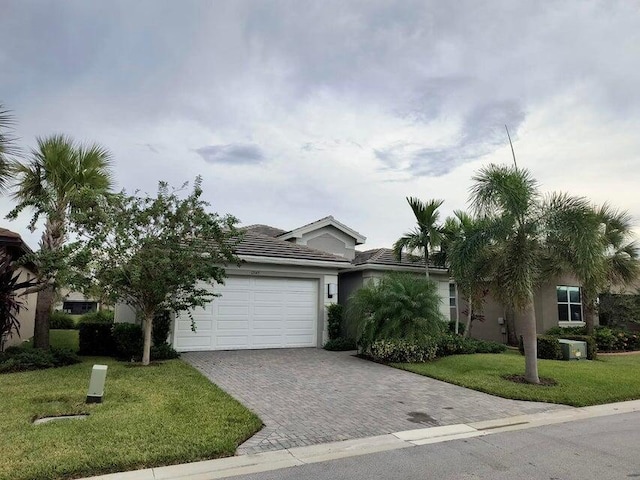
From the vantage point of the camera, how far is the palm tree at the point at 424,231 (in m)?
15.5

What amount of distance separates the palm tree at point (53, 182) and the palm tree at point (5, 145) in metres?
0.69

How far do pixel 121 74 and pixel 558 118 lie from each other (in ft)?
37.6

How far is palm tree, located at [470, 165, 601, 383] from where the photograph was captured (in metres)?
9.16

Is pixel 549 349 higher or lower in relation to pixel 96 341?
lower

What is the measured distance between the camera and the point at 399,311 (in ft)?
39.5

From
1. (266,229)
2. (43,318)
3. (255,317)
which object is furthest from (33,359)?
(266,229)

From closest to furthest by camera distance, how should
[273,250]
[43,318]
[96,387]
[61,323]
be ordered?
[96,387]
[43,318]
[273,250]
[61,323]

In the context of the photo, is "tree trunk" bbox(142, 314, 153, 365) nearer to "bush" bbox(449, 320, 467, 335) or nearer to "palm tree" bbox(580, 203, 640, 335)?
"bush" bbox(449, 320, 467, 335)

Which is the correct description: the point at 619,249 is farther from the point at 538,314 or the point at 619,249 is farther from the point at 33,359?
the point at 33,359

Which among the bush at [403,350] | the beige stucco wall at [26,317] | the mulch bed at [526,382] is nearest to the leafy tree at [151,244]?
the bush at [403,350]

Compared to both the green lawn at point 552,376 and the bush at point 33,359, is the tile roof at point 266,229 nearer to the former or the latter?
the green lawn at point 552,376

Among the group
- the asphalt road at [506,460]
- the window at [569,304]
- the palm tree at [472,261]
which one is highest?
the palm tree at [472,261]

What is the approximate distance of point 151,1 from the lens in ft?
32.8

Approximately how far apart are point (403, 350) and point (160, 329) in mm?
6697
